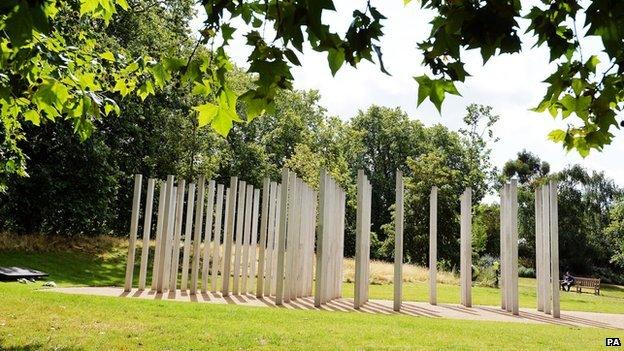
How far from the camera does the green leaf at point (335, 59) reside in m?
3.11

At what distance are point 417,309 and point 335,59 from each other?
10.9 metres

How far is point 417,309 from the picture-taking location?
42.7 feet

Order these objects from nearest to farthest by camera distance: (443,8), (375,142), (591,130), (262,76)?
(262,76)
(443,8)
(591,130)
(375,142)

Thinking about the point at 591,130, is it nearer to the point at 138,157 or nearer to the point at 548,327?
the point at 548,327

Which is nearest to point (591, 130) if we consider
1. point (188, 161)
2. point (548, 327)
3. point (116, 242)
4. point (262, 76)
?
point (262, 76)

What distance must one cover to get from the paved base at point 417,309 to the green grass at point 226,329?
137 centimetres

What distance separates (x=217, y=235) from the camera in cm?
1503

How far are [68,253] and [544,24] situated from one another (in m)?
26.0

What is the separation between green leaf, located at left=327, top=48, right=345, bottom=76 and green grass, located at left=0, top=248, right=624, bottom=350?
210 inches

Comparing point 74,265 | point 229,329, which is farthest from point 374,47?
point 74,265

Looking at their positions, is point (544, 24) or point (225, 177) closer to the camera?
point (544, 24)

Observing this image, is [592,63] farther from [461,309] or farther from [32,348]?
[461,309]

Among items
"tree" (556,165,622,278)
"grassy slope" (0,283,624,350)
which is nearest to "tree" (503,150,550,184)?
"tree" (556,165,622,278)

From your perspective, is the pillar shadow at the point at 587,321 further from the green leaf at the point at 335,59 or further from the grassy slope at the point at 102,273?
the green leaf at the point at 335,59
